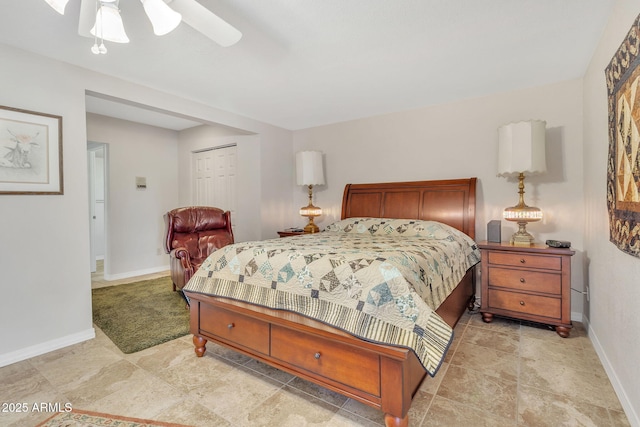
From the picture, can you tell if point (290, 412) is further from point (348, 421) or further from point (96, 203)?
point (96, 203)

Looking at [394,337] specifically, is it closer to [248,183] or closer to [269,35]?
[269,35]

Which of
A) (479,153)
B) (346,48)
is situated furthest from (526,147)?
(346,48)

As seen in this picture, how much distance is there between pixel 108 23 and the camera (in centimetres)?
154

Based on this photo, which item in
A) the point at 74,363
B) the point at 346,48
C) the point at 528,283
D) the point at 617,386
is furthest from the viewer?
the point at 528,283

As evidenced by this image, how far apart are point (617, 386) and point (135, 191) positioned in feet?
19.0

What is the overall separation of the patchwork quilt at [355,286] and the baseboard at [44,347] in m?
1.17

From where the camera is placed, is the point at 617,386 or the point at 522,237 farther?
the point at 522,237

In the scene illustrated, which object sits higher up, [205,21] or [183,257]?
[205,21]

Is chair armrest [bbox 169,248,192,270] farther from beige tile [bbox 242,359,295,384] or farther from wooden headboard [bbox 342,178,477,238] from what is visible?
wooden headboard [bbox 342,178,477,238]

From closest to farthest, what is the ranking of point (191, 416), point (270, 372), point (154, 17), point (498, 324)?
point (154, 17) → point (191, 416) → point (270, 372) → point (498, 324)

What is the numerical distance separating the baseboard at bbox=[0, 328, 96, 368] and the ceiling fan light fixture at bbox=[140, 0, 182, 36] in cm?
249

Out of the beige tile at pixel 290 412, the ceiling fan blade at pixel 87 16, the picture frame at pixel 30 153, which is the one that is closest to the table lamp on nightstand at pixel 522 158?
the beige tile at pixel 290 412

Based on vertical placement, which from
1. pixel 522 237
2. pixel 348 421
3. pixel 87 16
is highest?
pixel 87 16

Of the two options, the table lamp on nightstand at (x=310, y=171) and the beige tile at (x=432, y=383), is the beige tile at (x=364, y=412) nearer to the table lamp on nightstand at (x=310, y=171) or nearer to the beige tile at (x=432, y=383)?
the beige tile at (x=432, y=383)
